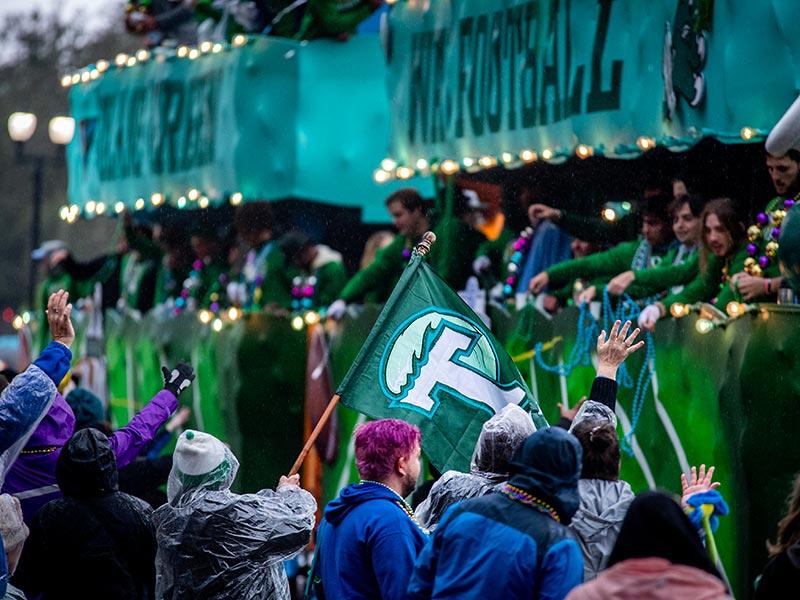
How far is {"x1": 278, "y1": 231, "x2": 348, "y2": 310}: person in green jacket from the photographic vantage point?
15.2m

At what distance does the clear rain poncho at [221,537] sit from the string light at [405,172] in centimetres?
676

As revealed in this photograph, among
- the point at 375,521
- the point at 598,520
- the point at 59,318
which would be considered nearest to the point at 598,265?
the point at 59,318

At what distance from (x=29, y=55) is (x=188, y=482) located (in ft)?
135

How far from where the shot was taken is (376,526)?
6.80m

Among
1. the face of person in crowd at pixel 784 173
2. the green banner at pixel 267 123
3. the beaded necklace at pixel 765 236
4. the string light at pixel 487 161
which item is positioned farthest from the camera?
the green banner at pixel 267 123

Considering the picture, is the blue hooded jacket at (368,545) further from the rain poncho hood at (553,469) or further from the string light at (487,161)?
the string light at (487,161)

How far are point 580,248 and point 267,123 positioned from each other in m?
4.74

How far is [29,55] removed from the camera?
154 feet

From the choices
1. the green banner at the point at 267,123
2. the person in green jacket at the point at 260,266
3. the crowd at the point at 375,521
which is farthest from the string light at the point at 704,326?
the green banner at the point at 267,123

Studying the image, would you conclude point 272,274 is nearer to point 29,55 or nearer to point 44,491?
point 44,491

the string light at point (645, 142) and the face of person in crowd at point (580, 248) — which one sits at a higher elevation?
the string light at point (645, 142)

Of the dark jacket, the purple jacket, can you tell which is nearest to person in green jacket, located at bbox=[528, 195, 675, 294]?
the purple jacket

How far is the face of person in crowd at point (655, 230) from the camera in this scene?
11500 millimetres

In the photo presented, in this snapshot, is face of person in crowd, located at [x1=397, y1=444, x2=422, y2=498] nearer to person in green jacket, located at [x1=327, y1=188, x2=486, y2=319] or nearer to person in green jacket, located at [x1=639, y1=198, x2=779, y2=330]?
person in green jacket, located at [x1=639, y1=198, x2=779, y2=330]
